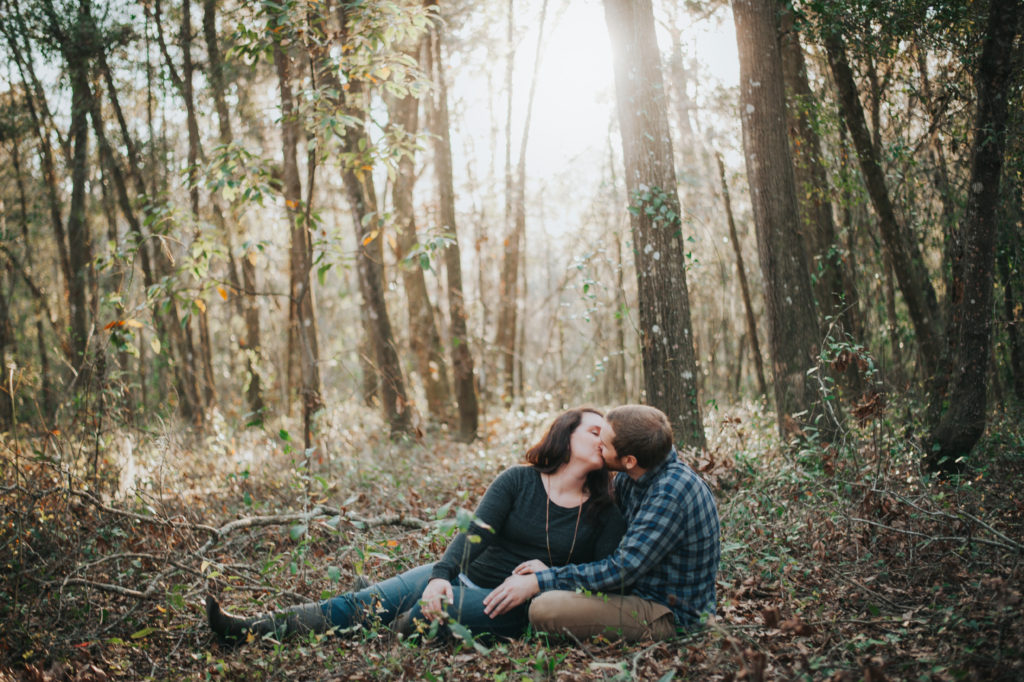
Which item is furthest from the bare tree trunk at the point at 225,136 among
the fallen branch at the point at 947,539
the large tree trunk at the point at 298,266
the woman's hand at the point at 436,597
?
the fallen branch at the point at 947,539

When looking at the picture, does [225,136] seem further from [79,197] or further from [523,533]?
[523,533]

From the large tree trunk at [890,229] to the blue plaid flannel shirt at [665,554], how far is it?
5574mm

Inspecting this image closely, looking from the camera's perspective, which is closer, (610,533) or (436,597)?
(436,597)

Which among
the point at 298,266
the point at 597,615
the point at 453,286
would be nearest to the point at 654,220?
the point at 597,615

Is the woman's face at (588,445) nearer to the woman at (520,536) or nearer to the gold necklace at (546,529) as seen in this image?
the woman at (520,536)

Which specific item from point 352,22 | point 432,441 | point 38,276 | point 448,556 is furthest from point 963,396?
point 38,276

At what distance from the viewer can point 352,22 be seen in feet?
20.5

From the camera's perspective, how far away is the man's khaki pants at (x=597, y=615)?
350 cm

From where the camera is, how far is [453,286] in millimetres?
11695

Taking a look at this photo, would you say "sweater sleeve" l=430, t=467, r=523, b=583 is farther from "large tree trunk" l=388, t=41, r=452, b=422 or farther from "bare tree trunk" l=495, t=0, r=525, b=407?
"bare tree trunk" l=495, t=0, r=525, b=407

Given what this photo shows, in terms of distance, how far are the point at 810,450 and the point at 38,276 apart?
19.2 metres

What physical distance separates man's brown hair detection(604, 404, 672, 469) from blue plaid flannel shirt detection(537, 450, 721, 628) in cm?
10

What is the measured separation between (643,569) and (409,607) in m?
1.37

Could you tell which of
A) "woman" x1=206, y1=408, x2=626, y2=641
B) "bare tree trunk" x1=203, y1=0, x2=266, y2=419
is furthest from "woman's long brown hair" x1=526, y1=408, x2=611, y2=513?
"bare tree trunk" x1=203, y1=0, x2=266, y2=419
